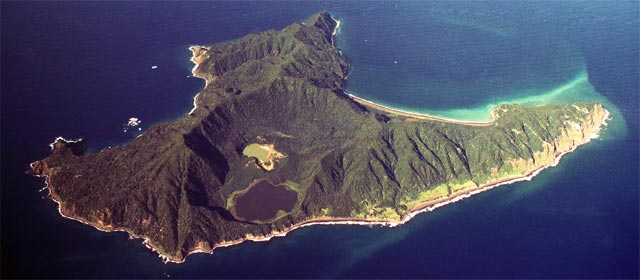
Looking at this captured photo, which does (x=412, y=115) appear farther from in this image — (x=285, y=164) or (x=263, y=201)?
(x=263, y=201)

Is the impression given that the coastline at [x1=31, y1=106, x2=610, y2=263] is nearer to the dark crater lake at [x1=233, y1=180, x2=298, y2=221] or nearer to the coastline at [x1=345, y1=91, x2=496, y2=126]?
the dark crater lake at [x1=233, y1=180, x2=298, y2=221]

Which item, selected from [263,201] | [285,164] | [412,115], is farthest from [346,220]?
[412,115]

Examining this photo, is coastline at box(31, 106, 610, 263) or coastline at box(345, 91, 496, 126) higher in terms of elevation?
coastline at box(345, 91, 496, 126)

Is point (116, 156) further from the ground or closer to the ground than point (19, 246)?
further from the ground

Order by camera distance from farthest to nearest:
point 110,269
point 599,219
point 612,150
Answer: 1. point 612,150
2. point 599,219
3. point 110,269

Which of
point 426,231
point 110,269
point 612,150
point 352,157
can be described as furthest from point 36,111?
point 612,150

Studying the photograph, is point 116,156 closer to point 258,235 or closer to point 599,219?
point 258,235

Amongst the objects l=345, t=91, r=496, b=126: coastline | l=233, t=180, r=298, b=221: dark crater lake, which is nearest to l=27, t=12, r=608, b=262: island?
l=233, t=180, r=298, b=221: dark crater lake

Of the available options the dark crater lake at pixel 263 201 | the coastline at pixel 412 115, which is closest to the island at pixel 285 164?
the dark crater lake at pixel 263 201

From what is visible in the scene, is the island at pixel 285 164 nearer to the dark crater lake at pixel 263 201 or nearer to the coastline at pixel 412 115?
the dark crater lake at pixel 263 201
